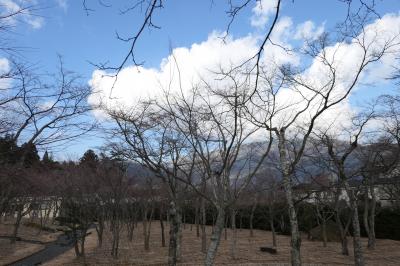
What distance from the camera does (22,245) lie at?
92.1 feet

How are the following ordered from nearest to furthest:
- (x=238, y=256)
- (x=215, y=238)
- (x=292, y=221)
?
(x=215, y=238), (x=292, y=221), (x=238, y=256)

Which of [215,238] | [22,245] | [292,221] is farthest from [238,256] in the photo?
[22,245]

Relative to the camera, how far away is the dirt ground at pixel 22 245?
23719 millimetres

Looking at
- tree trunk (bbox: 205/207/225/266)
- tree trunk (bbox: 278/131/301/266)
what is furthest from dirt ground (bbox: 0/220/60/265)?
tree trunk (bbox: 278/131/301/266)

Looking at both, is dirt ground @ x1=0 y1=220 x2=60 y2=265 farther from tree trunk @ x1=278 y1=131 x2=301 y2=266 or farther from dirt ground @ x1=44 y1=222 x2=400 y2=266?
tree trunk @ x1=278 y1=131 x2=301 y2=266

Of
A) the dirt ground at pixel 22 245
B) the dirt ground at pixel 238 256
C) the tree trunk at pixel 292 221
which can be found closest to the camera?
the tree trunk at pixel 292 221

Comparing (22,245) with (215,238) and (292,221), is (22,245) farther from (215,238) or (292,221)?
(292,221)

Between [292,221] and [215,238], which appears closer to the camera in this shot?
[215,238]

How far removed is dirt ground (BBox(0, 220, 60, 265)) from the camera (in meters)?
23.7

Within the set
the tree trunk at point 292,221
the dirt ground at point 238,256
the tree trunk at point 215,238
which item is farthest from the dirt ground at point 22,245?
the tree trunk at point 292,221

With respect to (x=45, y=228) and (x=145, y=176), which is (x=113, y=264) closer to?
(x=145, y=176)

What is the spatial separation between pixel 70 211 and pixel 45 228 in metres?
17.5

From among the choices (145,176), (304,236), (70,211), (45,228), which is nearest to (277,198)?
(304,236)

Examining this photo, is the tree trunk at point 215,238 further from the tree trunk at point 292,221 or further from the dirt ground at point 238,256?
the dirt ground at point 238,256
